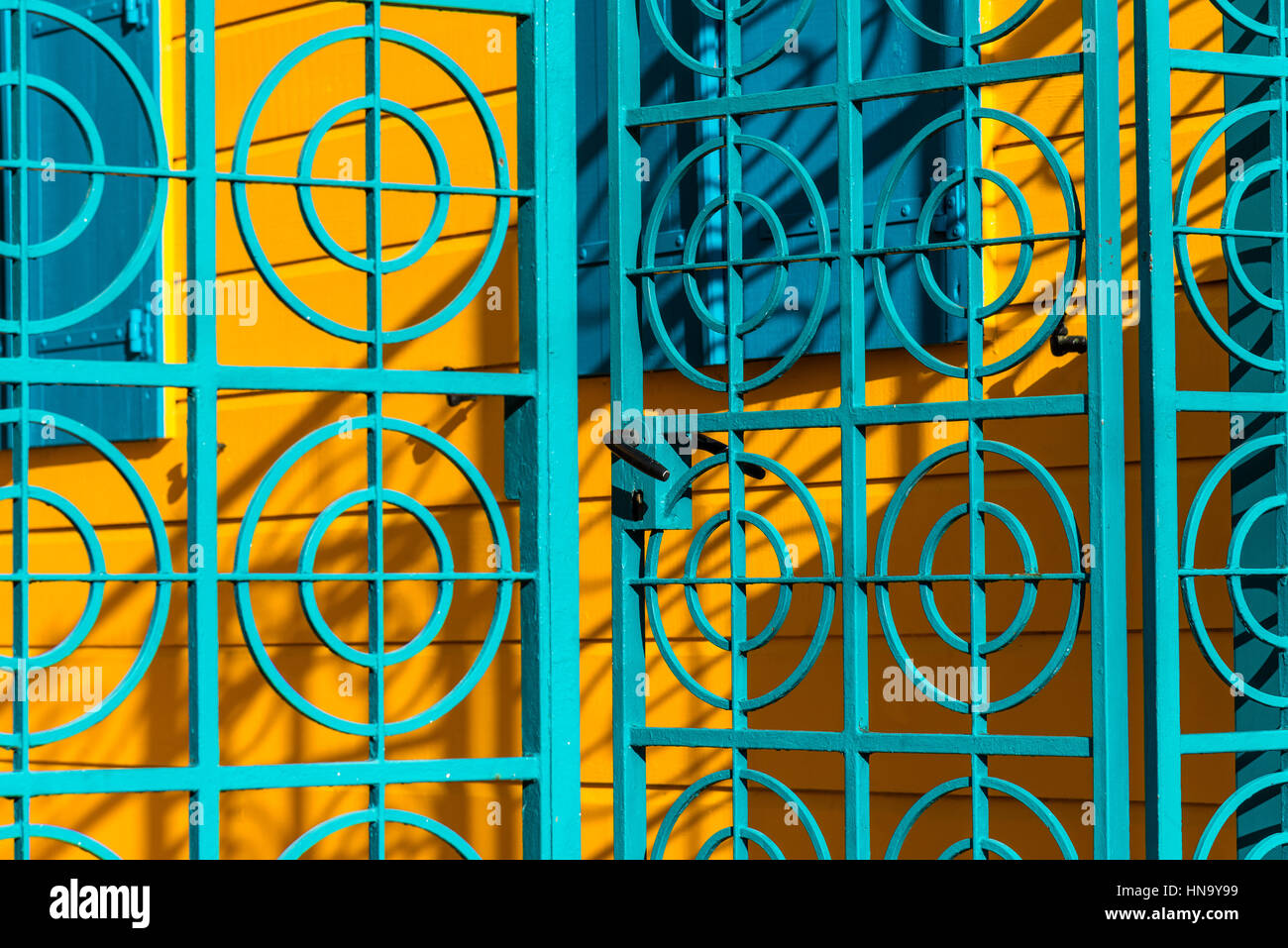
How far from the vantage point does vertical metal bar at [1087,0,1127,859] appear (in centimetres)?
329

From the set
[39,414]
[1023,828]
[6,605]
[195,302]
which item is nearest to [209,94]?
[195,302]

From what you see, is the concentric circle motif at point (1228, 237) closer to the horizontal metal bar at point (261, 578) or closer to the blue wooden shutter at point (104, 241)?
the horizontal metal bar at point (261, 578)

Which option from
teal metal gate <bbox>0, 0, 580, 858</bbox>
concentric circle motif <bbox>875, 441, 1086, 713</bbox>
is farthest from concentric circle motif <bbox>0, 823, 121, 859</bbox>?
concentric circle motif <bbox>875, 441, 1086, 713</bbox>

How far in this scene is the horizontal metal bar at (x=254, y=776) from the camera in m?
3.05

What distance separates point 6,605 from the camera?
742cm

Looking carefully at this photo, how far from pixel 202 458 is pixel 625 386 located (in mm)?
964

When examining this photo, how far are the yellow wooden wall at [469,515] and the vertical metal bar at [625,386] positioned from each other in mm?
Answer: 1240

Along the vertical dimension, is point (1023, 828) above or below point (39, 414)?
below

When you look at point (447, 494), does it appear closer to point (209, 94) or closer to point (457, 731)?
point (457, 731)

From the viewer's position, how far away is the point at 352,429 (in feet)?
10.6

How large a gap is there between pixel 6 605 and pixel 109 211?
2.14 meters

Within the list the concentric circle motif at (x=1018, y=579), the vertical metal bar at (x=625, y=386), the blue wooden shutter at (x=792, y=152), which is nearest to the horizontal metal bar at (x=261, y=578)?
the vertical metal bar at (x=625, y=386)

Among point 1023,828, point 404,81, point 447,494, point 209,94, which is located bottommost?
point 1023,828

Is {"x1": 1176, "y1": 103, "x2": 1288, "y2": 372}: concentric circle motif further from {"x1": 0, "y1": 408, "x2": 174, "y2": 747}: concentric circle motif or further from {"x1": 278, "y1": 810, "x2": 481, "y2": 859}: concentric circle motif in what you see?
{"x1": 0, "y1": 408, "x2": 174, "y2": 747}: concentric circle motif
